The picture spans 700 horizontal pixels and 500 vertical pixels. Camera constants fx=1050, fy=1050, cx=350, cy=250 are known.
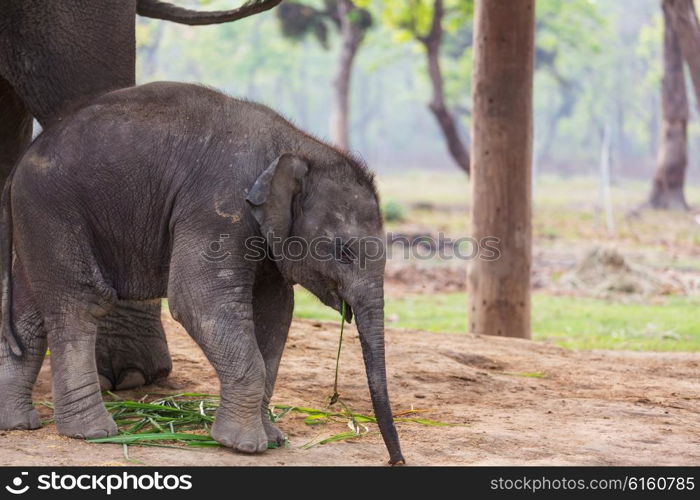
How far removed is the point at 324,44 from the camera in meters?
25.6

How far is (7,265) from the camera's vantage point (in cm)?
514

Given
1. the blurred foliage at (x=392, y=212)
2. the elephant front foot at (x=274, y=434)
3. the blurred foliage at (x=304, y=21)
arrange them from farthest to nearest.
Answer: the blurred foliage at (x=304, y=21) → the blurred foliage at (x=392, y=212) → the elephant front foot at (x=274, y=434)

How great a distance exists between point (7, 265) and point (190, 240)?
3.67 ft

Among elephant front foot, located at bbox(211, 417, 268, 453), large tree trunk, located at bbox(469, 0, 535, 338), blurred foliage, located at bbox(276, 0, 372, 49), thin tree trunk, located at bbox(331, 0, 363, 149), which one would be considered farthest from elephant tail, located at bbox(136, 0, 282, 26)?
blurred foliage, located at bbox(276, 0, 372, 49)

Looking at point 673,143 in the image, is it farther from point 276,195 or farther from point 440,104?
point 276,195

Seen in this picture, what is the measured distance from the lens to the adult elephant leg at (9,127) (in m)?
6.22

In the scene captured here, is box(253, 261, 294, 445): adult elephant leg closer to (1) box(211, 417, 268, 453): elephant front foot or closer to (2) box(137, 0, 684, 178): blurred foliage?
(1) box(211, 417, 268, 453): elephant front foot

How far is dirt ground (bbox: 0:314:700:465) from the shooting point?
4.59m

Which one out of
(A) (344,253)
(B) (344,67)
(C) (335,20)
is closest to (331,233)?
(A) (344,253)

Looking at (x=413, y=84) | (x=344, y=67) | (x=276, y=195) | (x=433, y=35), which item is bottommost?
(x=276, y=195)

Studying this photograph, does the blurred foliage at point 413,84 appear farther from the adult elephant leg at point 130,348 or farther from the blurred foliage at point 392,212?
the adult elephant leg at point 130,348

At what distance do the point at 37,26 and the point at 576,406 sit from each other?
3.60 m

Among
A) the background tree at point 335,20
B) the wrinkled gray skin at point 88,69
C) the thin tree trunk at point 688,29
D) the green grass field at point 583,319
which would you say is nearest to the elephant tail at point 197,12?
the wrinkled gray skin at point 88,69

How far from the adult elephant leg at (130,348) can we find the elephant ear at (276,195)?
156 centimetres
